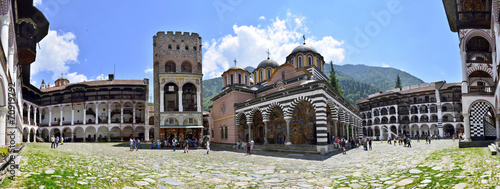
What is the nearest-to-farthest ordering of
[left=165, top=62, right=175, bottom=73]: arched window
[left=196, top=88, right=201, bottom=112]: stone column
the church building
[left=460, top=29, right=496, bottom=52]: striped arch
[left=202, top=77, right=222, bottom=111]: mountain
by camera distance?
[left=460, top=29, right=496, bottom=52]: striped arch < the church building < [left=196, top=88, right=201, bottom=112]: stone column < [left=165, top=62, right=175, bottom=73]: arched window < [left=202, top=77, right=222, bottom=111]: mountain

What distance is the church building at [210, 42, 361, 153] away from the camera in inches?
765

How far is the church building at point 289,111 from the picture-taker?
19422 millimetres

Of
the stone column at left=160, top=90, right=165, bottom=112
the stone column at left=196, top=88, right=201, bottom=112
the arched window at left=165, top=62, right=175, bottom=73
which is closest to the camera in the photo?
the stone column at left=160, top=90, right=165, bottom=112

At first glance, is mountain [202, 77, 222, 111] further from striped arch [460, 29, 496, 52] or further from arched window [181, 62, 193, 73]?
striped arch [460, 29, 496, 52]

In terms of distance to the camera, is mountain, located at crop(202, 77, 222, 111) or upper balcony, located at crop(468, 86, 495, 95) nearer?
upper balcony, located at crop(468, 86, 495, 95)

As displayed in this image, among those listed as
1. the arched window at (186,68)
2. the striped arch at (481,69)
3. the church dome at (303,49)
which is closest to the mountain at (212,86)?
the arched window at (186,68)

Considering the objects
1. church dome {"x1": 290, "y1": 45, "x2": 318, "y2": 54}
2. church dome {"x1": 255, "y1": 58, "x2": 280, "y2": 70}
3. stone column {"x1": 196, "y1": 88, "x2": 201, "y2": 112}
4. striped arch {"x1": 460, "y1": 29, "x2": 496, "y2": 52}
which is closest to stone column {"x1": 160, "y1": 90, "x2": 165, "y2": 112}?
stone column {"x1": 196, "y1": 88, "x2": 201, "y2": 112}

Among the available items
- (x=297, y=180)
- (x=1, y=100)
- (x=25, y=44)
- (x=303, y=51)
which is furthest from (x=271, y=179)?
(x=303, y=51)

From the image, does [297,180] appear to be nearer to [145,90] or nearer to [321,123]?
[321,123]

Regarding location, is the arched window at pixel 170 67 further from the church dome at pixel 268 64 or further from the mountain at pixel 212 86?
the mountain at pixel 212 86

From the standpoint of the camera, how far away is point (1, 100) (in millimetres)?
9539

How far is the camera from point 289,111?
20.9 m

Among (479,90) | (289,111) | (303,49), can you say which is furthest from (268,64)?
(479,90)

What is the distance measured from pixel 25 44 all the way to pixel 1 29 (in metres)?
5.90
